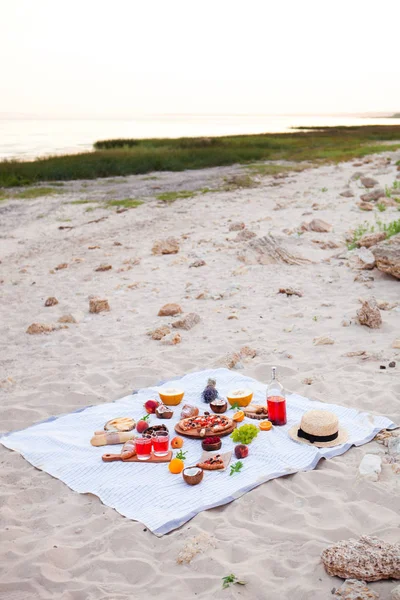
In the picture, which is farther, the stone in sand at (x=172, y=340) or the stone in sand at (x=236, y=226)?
the stone in sand at (x=236, y=226)

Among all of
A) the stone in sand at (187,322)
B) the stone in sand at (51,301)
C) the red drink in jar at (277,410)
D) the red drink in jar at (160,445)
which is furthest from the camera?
the stone in sand at (51,301)

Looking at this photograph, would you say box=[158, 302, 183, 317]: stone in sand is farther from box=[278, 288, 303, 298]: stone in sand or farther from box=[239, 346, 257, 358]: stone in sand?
box=[239, 346, 257, 358]: stone in sand

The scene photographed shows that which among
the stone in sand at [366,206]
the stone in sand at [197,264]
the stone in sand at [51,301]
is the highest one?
the stone in sand at [366,206]

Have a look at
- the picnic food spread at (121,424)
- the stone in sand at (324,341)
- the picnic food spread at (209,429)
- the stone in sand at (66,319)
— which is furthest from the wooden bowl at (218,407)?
the stone in sand at (66,319)

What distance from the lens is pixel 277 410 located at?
4684 mm

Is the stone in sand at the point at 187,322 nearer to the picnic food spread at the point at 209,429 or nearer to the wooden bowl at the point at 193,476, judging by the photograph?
the picnic food spread at the point at 209,429

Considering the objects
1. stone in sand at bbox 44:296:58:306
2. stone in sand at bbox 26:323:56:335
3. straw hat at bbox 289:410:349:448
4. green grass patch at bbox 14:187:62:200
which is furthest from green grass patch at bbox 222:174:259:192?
straw hat at bbox 289:410:349:448

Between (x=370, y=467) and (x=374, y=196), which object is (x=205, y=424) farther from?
(x=374, y=196)

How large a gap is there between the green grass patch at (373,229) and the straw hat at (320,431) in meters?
5.78

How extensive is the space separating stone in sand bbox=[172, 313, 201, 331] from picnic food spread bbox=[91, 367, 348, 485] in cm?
210

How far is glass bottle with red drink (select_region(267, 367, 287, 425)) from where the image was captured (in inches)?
184

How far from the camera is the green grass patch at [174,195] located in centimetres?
1712

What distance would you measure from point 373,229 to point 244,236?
7.60 feet

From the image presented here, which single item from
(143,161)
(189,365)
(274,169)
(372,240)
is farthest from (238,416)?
(143,161)
